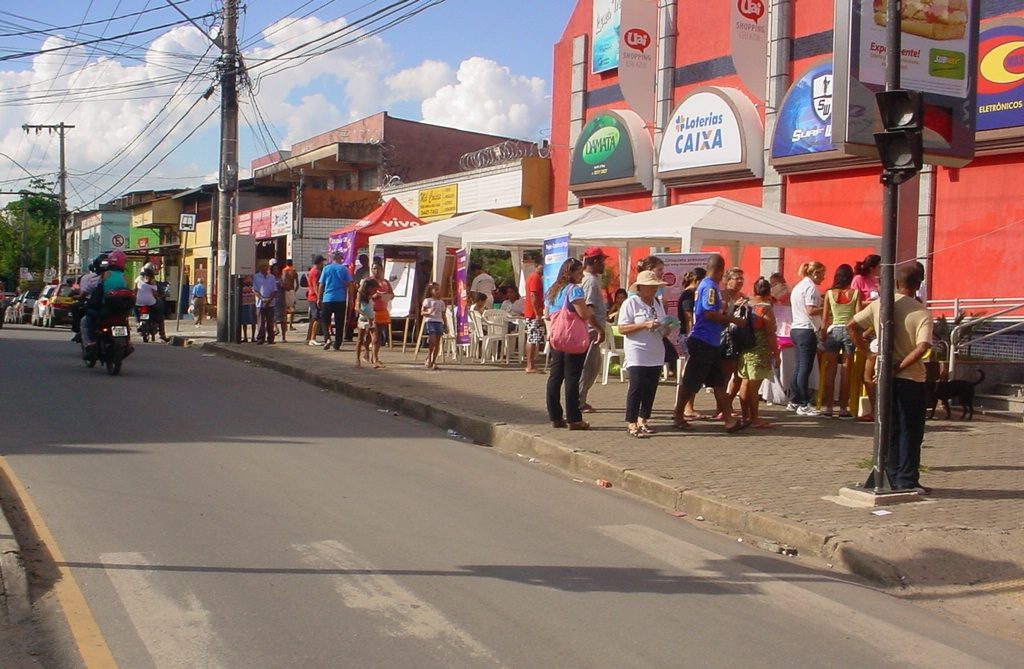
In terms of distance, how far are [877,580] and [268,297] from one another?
1735cm

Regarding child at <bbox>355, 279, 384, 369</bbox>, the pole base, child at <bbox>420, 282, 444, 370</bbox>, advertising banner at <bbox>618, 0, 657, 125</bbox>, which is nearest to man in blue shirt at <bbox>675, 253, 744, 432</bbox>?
the pole base

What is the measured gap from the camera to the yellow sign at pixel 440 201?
30.4m

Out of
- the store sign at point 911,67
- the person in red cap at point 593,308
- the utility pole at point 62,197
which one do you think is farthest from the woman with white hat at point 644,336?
the utility pole at point 62,197

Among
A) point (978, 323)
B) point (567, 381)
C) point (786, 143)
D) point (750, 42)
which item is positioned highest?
point (750, 42)

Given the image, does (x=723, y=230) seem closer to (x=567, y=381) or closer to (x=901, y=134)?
(x=567, y=381)

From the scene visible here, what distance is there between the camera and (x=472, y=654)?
195 inches

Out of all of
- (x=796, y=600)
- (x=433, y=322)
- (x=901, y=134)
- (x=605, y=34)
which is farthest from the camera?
(x=605, y=34)

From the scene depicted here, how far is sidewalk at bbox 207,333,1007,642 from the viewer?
6824mm

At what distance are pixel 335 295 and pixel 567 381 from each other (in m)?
10.4

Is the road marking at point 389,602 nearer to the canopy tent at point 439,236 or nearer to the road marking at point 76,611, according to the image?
the road marking at point 76,611

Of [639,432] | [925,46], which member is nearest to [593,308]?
[639,432]

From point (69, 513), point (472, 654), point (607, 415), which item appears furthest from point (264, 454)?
point (472, 654)

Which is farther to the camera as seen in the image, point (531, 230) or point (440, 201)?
point (440, 201)

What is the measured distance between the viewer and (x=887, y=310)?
827cm
